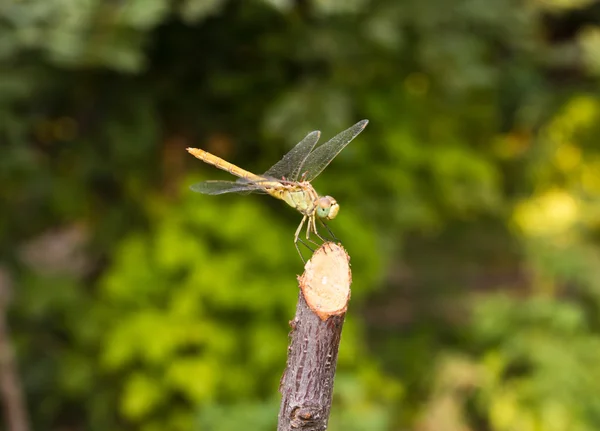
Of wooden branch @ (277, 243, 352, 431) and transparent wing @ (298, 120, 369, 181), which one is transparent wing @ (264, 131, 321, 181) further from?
wooden branch @ (277, 243, 352, 431)

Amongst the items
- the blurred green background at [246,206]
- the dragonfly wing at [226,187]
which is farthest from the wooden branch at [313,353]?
the blurred green background at [246,206]

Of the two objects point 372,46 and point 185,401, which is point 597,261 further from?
point 185,401

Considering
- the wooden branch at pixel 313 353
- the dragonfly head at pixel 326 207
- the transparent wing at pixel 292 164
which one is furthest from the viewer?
the transparent wing at pixel 292 164

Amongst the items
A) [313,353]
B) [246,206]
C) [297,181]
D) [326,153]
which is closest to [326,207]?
[297,181]

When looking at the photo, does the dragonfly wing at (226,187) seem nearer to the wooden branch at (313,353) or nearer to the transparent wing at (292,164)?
the transparent wing at (292,164)

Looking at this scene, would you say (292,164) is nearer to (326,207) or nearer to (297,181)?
(297,181)
